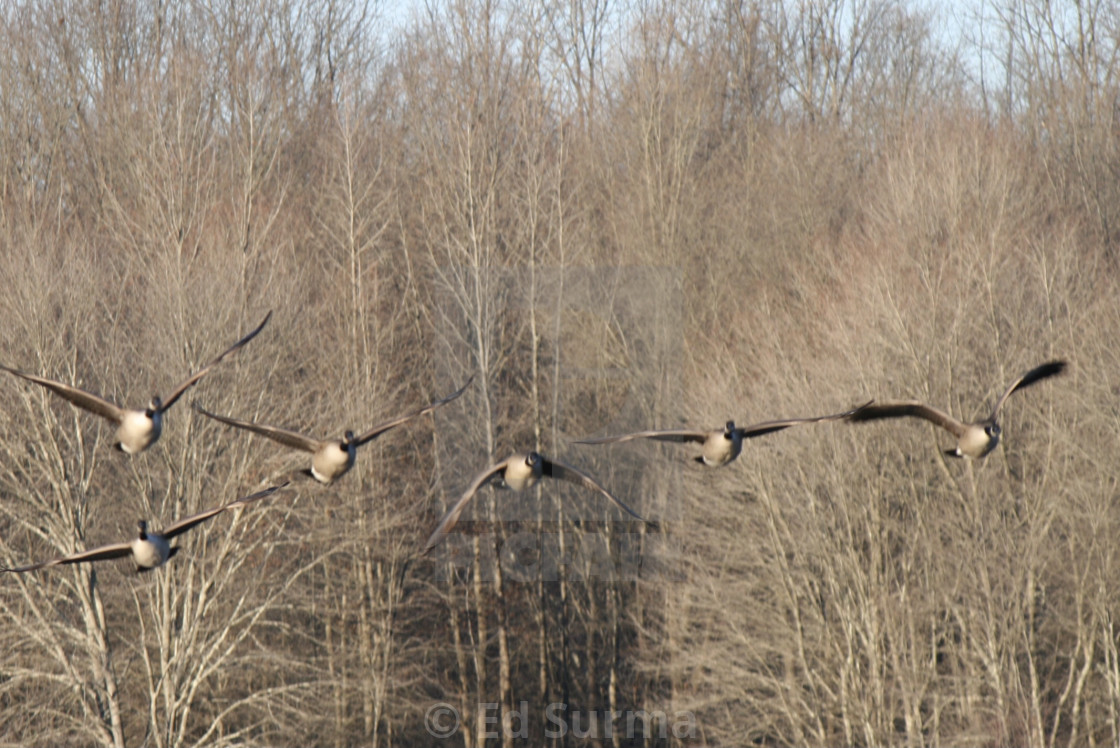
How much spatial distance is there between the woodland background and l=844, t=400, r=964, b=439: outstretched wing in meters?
11.2

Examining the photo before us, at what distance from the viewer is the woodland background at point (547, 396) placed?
23.4 metres

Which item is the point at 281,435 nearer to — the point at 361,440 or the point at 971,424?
the point at 361,440

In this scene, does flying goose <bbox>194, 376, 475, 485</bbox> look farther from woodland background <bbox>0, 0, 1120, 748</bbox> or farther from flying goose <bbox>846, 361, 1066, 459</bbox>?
woodland background <bbox>0, 0, 1120, 748</bbox>

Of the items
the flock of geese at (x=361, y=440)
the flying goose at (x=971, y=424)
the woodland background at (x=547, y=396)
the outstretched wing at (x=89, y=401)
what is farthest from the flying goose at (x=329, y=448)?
the woodland background at (x=547, y=396)

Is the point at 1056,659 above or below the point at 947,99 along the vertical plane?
below

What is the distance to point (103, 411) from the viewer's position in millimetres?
12875

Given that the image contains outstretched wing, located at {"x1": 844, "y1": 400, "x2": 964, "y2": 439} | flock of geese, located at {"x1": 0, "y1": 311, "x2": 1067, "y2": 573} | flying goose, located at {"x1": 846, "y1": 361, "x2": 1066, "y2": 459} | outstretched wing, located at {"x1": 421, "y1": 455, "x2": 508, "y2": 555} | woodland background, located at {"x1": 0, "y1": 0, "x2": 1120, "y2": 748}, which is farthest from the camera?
woodland background, located at {"x1": 0, "y1": 0, "x2": 1120, "y2": 748}

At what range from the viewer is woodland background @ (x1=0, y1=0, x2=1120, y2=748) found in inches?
922

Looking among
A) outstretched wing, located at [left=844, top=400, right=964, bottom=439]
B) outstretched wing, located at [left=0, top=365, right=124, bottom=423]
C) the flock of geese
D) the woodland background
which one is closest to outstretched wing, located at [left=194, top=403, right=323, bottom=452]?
the flock of geese

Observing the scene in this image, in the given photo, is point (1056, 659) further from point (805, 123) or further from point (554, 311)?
point (805, 123)

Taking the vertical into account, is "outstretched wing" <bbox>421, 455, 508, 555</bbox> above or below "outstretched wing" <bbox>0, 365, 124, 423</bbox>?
below

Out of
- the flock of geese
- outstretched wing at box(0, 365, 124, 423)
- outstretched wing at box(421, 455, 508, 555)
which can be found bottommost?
outstretched wing at box(421, 455, 508, 555)

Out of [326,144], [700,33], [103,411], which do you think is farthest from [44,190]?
[103,411]

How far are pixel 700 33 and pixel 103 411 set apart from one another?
3497cm
